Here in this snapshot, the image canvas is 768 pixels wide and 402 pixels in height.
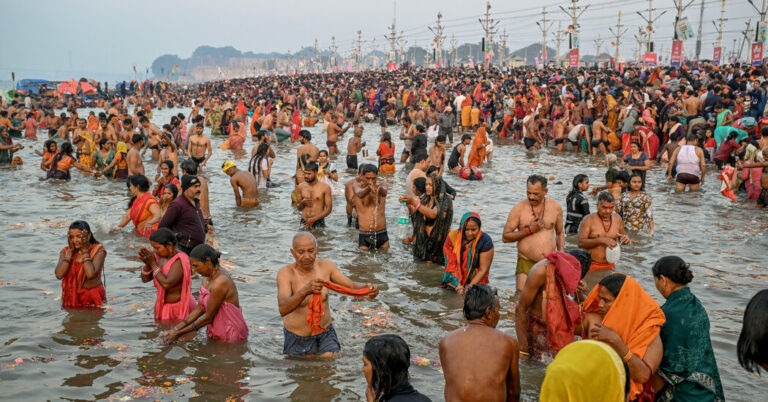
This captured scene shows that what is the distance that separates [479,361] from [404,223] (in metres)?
5.42

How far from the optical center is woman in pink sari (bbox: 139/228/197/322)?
5.52m

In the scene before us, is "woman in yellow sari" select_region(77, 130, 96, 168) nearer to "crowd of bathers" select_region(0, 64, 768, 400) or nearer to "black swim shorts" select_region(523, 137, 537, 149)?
"crowd of bathers" select_region(0, 64, 768, 400)

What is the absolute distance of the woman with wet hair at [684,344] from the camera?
3.56 m

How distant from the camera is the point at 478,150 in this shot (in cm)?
1541

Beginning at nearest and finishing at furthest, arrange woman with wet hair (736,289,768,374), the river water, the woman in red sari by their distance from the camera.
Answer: woman with wet hair (736,289,768,374) < the river water < the woman in red sari

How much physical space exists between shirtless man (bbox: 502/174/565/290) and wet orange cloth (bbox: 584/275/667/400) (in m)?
2.76

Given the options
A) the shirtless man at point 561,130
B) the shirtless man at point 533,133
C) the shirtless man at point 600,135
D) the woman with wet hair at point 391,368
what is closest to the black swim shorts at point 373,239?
the woman with wet hair at point 391,368

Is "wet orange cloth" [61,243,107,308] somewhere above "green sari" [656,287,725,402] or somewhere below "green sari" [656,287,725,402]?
below

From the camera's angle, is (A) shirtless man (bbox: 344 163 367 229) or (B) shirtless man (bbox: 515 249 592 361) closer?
(B) shirtless man (bbox: 515 249 592 361)

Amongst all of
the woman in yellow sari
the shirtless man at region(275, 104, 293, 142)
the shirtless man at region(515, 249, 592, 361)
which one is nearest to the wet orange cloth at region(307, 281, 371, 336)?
the shirtless man at region(515, 249, 592, 361)

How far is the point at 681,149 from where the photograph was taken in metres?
12.9

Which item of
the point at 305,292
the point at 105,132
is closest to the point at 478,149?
the point at 105,132

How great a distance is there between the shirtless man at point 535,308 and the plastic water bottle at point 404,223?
3.90 meters

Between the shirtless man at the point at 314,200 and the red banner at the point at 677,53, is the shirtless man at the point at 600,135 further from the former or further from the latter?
the red banner at the point at 677,53
